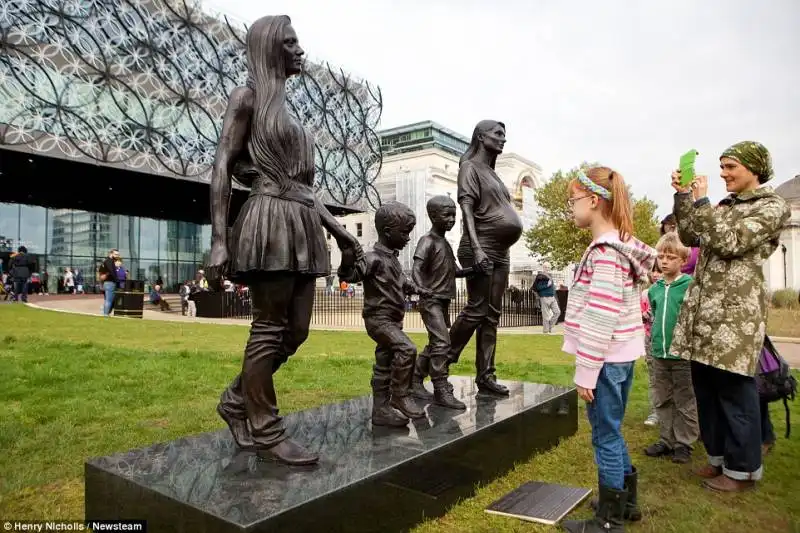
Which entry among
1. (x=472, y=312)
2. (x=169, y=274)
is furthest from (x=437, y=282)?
(x=169, y=274)

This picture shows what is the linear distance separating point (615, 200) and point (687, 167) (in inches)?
28.3

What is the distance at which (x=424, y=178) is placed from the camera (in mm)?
50344

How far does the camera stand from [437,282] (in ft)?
14.2

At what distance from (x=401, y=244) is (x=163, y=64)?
31610 mm

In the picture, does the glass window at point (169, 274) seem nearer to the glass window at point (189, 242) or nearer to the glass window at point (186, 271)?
the glass window at point (186, 271)

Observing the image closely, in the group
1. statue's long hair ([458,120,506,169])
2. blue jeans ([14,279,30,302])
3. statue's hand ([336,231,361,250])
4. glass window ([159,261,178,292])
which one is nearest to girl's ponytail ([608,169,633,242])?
statue's hand ([336,231,361,250])

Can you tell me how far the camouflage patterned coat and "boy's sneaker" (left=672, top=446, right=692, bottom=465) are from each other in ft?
3.63

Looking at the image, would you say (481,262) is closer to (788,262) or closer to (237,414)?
(237,414)

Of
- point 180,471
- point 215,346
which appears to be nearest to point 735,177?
point 180,471

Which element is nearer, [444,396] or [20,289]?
[444,396]

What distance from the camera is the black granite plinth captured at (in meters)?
2.22

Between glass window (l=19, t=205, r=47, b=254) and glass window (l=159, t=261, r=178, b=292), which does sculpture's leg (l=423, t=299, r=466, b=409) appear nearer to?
glass window (l=19, t=205, r=47, b=254)

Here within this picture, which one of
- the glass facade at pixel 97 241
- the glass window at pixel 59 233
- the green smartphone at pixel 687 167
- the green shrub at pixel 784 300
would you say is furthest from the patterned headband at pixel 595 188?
the glass window at pixel 59 233

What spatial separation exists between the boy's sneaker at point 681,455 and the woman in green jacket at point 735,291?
0.57 metres
